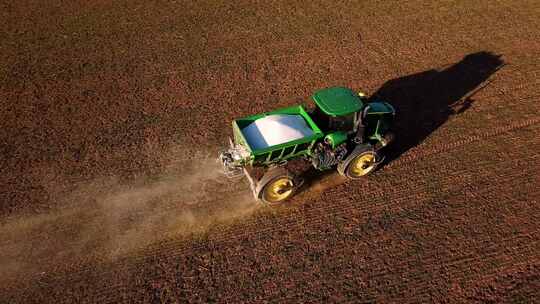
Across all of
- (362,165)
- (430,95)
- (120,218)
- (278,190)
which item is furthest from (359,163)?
(120,218)

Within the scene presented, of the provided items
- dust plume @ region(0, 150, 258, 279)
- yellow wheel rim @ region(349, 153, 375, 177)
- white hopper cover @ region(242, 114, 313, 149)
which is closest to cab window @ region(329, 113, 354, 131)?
white hopper cover @ region(242, 114, 313, 149)

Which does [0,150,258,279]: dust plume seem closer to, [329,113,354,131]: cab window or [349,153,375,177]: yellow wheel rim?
[349,153,375,177]: yellow wheel rim

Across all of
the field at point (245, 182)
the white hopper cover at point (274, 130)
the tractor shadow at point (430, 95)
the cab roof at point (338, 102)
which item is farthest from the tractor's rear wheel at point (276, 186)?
the cab roof at point (338, 102)

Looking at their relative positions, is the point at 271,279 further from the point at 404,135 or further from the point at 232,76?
the point at 232,76

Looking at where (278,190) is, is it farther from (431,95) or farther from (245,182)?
(431,95)

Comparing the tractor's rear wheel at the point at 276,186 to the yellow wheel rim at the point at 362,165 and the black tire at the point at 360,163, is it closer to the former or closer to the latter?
the black tire at the point at 360,163

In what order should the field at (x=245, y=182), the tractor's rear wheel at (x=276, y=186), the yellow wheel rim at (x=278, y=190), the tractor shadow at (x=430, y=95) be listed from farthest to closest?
1. the tractor shadow at (x=430, y=95)
2. the yellow wheel rim at (x=278, y=190)
3. the tractor's rear wheel at (x=276, y=186)
4. the field at (x=245, y=182)

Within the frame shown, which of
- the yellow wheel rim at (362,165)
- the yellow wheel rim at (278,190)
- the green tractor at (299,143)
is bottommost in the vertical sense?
the yellow wheel rim at (362,165)
